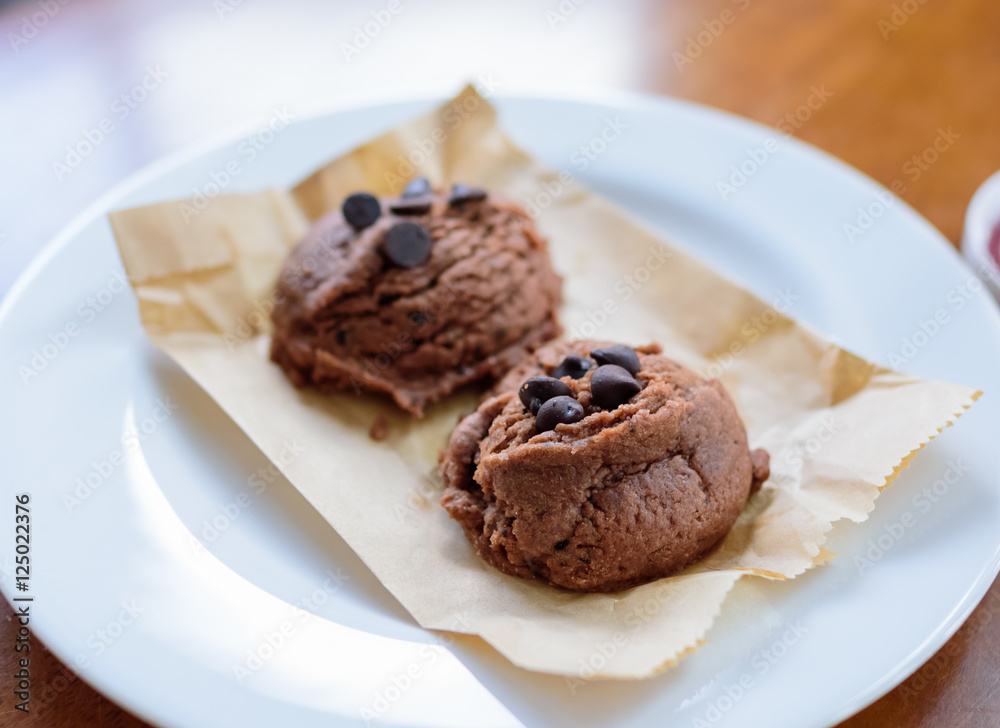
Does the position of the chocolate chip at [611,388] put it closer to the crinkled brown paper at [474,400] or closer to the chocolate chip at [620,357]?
the chocolate chip at [620,357]

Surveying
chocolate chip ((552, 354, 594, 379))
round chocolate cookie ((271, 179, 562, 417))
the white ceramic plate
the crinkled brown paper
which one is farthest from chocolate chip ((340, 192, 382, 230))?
chocolate chip ((552, 354, 594, 379))

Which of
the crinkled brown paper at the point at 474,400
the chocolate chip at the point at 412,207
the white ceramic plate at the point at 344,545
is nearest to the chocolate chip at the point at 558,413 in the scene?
the crinkled brown paper at the point at 474,400

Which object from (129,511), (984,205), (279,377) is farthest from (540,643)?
(984,205)

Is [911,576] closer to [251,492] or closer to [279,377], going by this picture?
[251,492]

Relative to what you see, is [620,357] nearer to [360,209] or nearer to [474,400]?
[474,400]

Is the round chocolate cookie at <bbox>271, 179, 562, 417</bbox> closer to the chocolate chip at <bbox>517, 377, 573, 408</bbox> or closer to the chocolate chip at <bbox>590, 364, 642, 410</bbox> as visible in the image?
the chocolate chip at <bbox>517, 377, 573, 408</bbox>

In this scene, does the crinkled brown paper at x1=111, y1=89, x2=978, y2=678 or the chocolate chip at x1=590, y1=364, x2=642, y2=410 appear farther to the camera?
the chocolate chip at x1=590, y1=364, x2=642, y2=410
